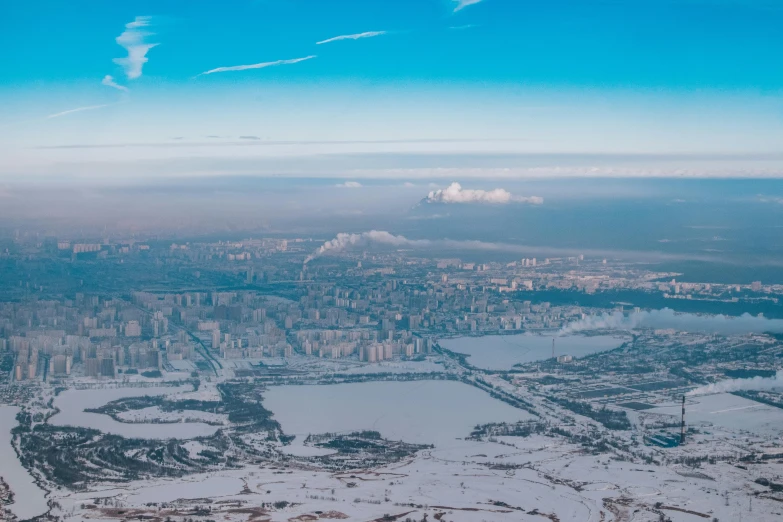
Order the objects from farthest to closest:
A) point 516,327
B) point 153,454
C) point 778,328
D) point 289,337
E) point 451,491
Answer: point 516,327
point 289,337
point 778,328
point 153,454
point 451,491

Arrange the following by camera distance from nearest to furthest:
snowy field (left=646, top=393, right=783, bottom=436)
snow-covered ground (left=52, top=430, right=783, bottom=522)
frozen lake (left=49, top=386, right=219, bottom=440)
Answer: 1. snow-covered ground (left=52, top=430, right=783, bottom=522)
2. frozen lake (left=49, top=386, right=219, bottom=440)
3. snowy field (left=646, top=393, right=783, bottom=436)

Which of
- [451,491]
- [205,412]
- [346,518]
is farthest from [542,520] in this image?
[205,412]

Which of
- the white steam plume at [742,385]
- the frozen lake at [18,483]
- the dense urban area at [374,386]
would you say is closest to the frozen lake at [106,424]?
the dense urban area at [374,386]

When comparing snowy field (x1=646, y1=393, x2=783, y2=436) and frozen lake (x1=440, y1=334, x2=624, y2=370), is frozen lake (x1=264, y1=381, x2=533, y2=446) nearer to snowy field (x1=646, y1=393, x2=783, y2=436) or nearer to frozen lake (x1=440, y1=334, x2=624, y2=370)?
frozen lake (x1=440, y1=334, x2=624, y2=370)

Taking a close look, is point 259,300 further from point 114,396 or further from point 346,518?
point 346,518

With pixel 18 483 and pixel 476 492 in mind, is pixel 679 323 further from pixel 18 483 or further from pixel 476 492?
pixel 18 483

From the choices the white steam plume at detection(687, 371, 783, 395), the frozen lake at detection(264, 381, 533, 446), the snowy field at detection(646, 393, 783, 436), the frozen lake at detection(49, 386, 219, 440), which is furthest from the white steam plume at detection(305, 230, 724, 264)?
the frozen lake at detection(49, 386, 219, 440)
